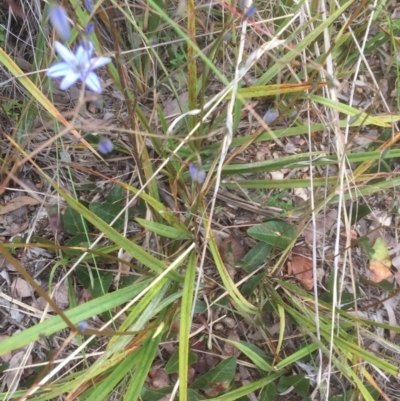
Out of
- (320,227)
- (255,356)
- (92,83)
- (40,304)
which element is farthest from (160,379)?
(92,83)

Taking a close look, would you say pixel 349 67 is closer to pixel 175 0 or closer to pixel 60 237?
pixel 175 0

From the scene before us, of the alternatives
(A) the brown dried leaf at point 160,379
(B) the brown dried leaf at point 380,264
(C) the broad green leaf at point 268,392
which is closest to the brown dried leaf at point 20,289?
(A) the brown dried leaf at point 160,379

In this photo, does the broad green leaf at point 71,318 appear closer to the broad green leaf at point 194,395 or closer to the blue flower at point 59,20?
the broad green leaf at point 194,395

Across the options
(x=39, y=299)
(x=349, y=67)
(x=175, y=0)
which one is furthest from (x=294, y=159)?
(x=39, y=299)

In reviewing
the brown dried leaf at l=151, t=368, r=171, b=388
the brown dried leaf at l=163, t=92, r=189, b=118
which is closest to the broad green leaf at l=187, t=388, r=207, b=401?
the brown dried leaf at l=151, t=368, r=171, b=388

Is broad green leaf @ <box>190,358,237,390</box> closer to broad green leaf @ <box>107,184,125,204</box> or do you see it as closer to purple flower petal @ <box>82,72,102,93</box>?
broad green leaf @ <box>107,184,125,204</box>
